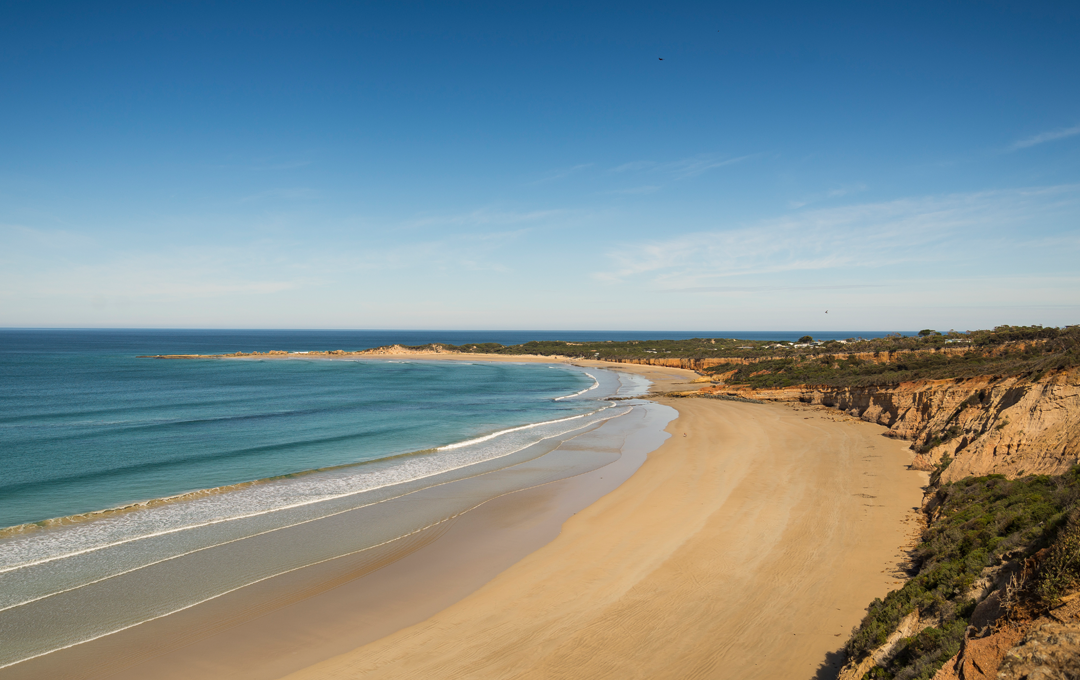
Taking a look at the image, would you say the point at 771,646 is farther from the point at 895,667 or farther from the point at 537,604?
the point at 537,604

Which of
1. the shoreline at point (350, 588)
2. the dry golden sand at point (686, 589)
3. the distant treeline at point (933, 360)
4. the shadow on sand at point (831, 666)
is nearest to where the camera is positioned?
the shadow on sand at point (831, 666)

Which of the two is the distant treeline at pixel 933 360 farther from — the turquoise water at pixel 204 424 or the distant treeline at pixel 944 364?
the turquoise water at pixel 204 424

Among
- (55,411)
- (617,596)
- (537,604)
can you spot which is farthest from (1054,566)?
(55,411)

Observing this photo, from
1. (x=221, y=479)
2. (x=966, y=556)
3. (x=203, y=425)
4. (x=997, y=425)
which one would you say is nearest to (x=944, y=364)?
(x=997, y=425)

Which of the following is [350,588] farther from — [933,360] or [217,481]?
[933,360]

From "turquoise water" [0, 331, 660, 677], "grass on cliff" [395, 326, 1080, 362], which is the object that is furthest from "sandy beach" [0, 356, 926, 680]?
"grass on cliff" [395, 326, 1080, 362]

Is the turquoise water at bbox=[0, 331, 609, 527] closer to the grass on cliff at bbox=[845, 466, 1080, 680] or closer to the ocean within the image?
the ocean

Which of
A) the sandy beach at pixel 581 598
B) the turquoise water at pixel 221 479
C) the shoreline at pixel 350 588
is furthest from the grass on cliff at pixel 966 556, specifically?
the turquoise water at pixel 221 479
